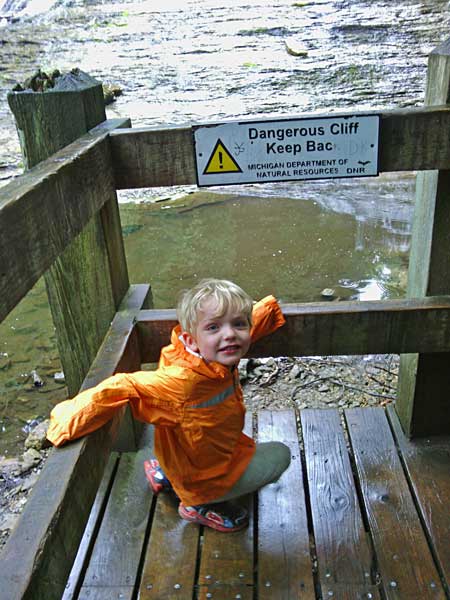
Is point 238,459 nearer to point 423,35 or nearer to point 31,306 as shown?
point 31,306

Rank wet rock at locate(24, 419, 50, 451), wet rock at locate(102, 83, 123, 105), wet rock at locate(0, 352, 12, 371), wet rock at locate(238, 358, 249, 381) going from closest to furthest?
wet rock at locate(24, 419, 50, 451) < wet rock at locate(238, 358, 249, 381) < wet rock at locate(0, 352, 12, 371) < wet rock at locate(102, 83, 123, 105)

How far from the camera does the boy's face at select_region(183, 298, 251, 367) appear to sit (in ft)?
6.21

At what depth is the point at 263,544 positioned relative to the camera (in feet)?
7.15

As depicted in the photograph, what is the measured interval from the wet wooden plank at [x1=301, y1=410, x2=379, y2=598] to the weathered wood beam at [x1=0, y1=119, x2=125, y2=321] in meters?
1.38

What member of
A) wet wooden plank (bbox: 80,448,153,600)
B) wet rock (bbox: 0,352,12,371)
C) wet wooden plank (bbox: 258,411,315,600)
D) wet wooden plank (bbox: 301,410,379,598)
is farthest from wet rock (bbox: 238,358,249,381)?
wet rock (bbox: 0,352,12,371)

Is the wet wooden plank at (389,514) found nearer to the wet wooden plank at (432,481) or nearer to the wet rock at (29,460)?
the wet wooden plank at (432,481)

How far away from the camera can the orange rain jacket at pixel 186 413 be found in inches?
65.1

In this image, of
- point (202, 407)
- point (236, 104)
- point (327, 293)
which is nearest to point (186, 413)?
point (202, 407)

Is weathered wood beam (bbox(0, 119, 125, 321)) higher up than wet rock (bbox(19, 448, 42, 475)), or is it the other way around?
weathered wood beam (bbox(0, 119, 125, 321))

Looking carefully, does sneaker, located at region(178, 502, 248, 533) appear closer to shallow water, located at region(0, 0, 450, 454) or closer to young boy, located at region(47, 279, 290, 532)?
young boy, located at region(47, 279, 290, 532)

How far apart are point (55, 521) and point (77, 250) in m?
1.14

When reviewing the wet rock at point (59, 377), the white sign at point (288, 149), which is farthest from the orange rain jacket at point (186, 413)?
the wet rock at point (59, 377)

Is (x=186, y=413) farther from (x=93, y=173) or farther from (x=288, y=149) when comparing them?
(x=288, y=149)

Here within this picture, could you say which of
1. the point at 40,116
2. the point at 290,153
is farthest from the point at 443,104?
the point at 40,116
